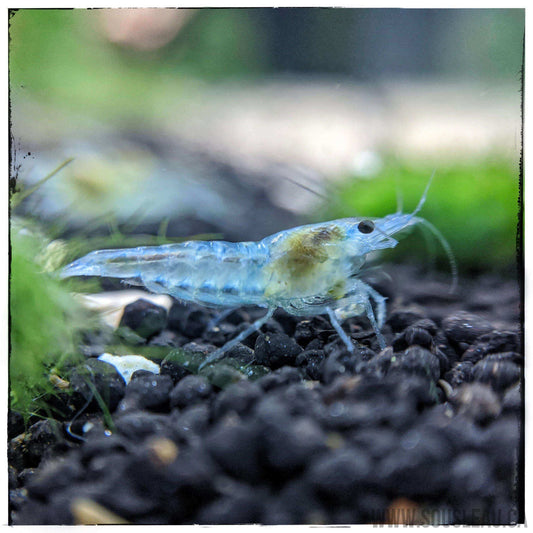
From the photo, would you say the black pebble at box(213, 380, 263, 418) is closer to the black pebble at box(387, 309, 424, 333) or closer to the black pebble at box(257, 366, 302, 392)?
the black pebble at box(257, 366, 302, 392)

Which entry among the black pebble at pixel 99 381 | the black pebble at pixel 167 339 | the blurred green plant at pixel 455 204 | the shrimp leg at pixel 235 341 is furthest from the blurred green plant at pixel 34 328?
the blurred green plant at pixel 455 204

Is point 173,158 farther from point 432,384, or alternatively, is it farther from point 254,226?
point 432,384

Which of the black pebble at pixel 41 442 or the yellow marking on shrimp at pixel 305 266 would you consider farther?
the yellow marking on shrimp at pixel 305 266

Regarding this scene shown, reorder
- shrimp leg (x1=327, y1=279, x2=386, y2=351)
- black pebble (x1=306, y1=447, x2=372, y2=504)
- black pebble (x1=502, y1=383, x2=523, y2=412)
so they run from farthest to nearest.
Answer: shrimp leg (x1=327, y1=279, x2=386, y2=351) → black pebble (x1=502, y1=383, x2=523, y2=412) → black pebble (x1=306, y1=447, x2=372, y2=504)

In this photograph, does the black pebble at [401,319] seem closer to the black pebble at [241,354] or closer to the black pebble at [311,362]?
the black pebble at [311,362]

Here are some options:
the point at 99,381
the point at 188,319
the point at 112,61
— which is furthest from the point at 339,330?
the point at 112,61

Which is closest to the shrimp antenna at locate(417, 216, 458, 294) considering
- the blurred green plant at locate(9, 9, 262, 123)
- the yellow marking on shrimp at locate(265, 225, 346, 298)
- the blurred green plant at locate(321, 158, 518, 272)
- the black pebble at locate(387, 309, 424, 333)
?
the blurred green plant at locate(321, 158, 518, 272)

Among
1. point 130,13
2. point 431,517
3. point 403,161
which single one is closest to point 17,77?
point 130,13
